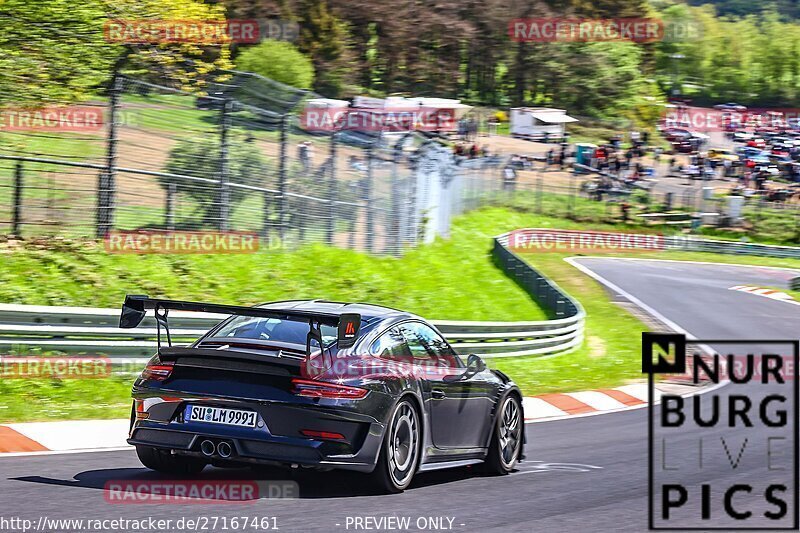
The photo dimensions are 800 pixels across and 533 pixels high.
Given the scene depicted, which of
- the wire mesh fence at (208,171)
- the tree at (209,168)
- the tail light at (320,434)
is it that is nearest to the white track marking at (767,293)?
the wire mesh fence at (208,171)

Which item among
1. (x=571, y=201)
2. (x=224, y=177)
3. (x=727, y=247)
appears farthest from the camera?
(x=571, y=201)

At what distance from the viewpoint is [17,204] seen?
665 inches

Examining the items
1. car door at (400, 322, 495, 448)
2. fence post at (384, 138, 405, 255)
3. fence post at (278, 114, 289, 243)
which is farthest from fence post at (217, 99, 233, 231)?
car door at (400, 322, 495, 448)

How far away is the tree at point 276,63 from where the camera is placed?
56906mm

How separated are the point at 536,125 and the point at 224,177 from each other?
5584cm

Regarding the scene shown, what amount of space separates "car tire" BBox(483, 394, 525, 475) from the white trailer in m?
62.6

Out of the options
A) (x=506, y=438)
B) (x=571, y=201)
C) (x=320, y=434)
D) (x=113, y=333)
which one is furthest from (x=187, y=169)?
(x=571, y=201)

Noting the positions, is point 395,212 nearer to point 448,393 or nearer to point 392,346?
point 448,393

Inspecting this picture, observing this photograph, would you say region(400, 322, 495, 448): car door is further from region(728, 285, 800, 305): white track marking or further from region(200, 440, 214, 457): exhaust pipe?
region(728, 285, 800, 305): white track marking

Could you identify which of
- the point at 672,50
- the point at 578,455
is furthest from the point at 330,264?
the point at 672,50

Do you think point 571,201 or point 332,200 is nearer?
point 332,200

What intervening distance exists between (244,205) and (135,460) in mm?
11186

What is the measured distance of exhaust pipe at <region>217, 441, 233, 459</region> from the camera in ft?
21.7

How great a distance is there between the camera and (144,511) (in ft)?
19.5
